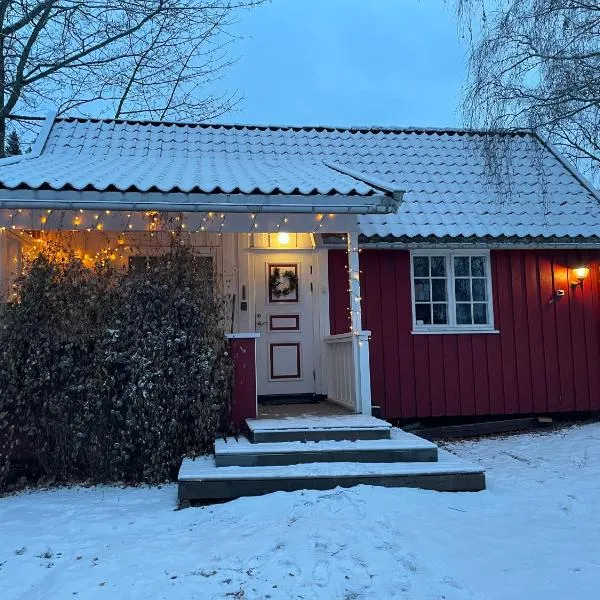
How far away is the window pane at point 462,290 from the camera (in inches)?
366

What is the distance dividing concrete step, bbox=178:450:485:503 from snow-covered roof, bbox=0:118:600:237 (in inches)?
115

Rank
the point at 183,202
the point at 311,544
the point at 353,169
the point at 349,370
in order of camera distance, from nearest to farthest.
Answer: the point at 311,544, the point at 183,202, the point at 349,370, the point at 353,169

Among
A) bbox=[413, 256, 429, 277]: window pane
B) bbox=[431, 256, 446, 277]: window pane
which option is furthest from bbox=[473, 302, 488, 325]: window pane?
bbox=[413, 256, 429, 277]: window pane

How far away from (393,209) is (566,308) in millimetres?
4050

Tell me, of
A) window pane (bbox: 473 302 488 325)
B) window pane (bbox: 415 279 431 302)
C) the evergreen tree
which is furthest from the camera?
the evergreen tree

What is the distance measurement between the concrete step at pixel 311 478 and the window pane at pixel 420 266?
13.4 ft

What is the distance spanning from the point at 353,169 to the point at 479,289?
2806 millimetres

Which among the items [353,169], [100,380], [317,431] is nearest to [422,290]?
[353,169]

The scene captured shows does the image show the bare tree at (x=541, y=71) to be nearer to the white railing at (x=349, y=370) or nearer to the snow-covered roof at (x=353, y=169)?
the snow-covered roof at (x=353, y=169)

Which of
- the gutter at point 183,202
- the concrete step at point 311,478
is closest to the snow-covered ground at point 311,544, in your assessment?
the concrete step at point 311,478

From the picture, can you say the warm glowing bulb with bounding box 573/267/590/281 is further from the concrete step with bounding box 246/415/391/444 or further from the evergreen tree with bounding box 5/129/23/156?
the evergreen tree with bounding box 5/129/23/156

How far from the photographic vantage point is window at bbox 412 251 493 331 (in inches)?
362

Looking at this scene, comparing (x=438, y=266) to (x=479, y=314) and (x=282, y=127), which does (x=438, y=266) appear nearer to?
(x=479, y=314)

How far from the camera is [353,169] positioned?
10.0m
